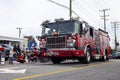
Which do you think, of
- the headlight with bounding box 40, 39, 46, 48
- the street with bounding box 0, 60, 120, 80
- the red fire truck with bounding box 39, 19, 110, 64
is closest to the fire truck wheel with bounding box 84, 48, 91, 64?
the red fire truck with bounding box 39, 19, 110, 64

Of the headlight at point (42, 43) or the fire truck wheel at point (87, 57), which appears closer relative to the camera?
the headlight at point (42, 43)

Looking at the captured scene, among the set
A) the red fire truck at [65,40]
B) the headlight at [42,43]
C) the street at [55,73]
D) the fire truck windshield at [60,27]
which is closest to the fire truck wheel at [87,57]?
the red fire truck at [65,40]

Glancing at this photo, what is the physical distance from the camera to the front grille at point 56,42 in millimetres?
20953

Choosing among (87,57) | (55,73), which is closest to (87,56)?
(87,57)

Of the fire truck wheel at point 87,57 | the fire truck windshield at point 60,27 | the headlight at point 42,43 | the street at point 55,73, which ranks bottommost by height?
the street at point 55,73

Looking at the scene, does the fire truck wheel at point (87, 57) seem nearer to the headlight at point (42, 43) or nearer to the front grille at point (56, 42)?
the front grille at point (56, 42)

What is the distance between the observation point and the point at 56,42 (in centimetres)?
2119

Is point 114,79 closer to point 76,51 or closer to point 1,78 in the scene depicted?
point 1,78

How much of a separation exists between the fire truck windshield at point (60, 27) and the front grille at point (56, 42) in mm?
385

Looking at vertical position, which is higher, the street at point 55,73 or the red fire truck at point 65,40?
the red fire truck at point 65,40

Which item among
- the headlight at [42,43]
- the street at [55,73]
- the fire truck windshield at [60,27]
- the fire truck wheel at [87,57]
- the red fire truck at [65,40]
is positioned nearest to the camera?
the street at [55,73]

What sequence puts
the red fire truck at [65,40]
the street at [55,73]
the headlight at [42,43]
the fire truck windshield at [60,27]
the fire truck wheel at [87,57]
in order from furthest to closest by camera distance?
the fire truck wheel at [87,57] < the headlight at [42,43] < the fire truck windshield at [60,27] < the red fire truck at [65,40] < the street at [55,73]

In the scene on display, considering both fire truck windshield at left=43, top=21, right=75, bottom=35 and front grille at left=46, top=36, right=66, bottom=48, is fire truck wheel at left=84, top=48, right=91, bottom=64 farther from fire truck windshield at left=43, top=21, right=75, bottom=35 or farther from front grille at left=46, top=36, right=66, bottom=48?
fire truck windshield at left=43, top=21, right=75, bottom=35

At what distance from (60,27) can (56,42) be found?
39.6 inches
